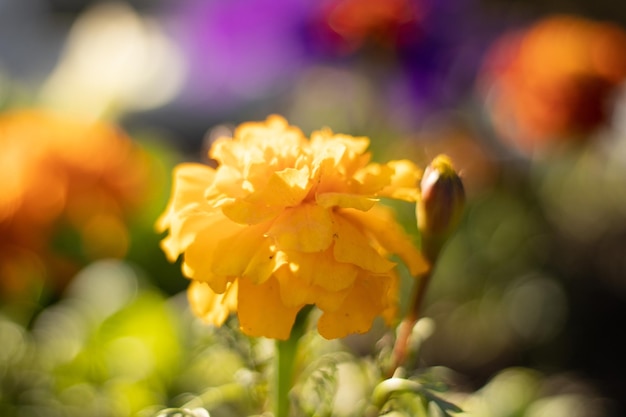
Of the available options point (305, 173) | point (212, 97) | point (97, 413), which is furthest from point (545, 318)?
point (212, 97)

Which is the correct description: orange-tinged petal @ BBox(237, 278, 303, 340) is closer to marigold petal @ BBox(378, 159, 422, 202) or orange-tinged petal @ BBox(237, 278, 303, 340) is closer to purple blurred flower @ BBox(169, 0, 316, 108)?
marigold petal @ BBox(378, 159, 422, 202)

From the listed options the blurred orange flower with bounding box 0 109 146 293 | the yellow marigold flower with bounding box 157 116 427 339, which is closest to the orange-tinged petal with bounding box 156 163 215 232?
the yellow marigold flower with bounding box 157 116 427 339

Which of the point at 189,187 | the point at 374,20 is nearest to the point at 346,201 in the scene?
the point at 189,187

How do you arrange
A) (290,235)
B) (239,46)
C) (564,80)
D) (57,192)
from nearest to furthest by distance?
(290,235)
(57,192)
(564,80)
(239,46)

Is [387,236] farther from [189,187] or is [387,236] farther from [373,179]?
[189,187]

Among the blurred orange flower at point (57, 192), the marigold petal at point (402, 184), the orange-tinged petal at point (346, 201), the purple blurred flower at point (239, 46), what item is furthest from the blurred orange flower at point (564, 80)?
the orange-tinged petal at point (346, 201)

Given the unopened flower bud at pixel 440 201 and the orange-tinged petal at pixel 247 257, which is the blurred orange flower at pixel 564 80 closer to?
the unopened flower bud at pixel 440 201

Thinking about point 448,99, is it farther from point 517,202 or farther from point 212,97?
point 212,97
